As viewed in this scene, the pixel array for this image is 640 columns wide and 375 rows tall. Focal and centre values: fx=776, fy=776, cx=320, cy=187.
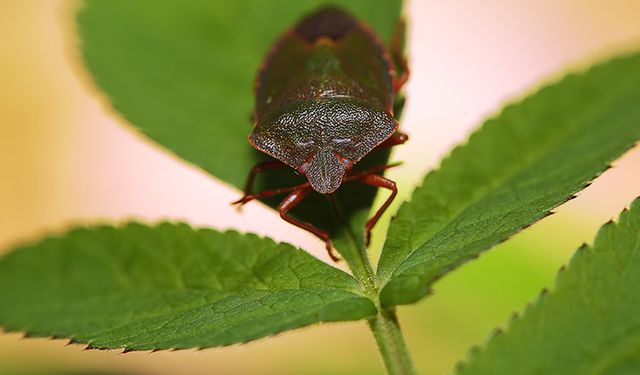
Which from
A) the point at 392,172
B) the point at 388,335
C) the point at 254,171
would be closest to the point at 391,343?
the point at 388,335

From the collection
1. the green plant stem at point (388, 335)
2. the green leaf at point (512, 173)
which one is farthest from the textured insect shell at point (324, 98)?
the green plant stem at point (388, 335)

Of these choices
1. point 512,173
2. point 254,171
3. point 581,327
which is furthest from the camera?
point 254,171

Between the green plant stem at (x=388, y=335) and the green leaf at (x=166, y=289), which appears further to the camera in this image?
the green leaf at (x=166, y=289)

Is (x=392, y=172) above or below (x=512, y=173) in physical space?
above

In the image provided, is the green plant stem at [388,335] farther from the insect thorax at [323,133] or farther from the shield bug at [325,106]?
the insect thorax at [323,133]

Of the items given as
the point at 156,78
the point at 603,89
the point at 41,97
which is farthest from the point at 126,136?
the point at 603,89

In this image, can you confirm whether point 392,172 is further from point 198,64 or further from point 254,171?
point 254,171

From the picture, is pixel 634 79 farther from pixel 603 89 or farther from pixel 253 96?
pixel 253 96

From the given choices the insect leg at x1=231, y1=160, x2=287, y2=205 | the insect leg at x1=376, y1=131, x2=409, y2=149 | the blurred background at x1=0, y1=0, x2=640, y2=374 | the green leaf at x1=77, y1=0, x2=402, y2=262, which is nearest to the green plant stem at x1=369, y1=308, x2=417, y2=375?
the green leaf at x1=77, y1=0, x2=402, y2=262
